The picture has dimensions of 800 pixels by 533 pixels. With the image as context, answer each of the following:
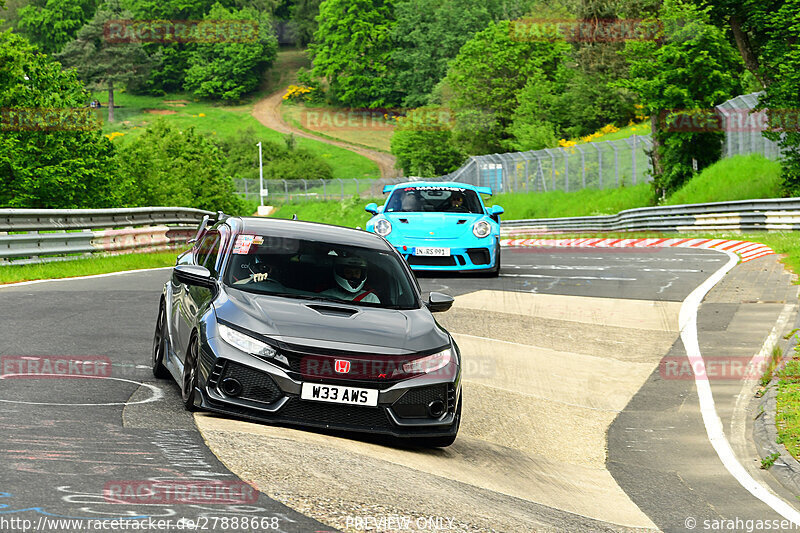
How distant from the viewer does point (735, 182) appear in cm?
3878

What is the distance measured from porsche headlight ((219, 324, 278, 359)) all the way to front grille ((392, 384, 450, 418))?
2.79 feet

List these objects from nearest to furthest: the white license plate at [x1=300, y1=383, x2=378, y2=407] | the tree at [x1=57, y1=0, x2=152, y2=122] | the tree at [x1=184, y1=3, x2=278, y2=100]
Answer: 1. the white license plate at [x1=300, y1=383, x2=378, y2=407]
2. the tree at [x1=57, y1=0, x2=152, y2=122]
3. the tree at [x1=184, y1=3, x2=278, y2=100]

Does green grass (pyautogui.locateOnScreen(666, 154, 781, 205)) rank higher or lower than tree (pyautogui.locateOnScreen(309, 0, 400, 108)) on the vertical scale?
lower

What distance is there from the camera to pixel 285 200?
97188mm

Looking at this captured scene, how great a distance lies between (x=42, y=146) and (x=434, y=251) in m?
33.8

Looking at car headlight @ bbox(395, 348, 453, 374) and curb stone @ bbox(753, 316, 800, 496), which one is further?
curb stone @ bbox(753, 316, 800, 496)

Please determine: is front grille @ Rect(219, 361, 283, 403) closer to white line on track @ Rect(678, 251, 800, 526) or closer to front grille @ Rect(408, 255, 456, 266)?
white line on track @ Rect(678, 251, 800, 526)

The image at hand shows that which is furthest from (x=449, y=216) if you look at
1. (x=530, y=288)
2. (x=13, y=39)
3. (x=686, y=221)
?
(x=13, y=39)

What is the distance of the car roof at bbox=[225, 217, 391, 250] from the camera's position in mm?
8148

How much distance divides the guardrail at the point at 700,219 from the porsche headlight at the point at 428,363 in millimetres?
22970

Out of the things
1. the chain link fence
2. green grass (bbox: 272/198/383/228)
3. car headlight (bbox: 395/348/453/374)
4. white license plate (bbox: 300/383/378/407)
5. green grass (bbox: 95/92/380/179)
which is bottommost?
green grass (bbox: 272/198/383/228)

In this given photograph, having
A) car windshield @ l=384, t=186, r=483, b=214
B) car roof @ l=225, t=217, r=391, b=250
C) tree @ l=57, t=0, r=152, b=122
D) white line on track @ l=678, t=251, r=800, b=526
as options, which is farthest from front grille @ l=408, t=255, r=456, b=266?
tree @ l=57, t=0, r=152, b=122

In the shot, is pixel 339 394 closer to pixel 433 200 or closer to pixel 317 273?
pixel 317 273

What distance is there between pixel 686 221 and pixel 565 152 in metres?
21.1
